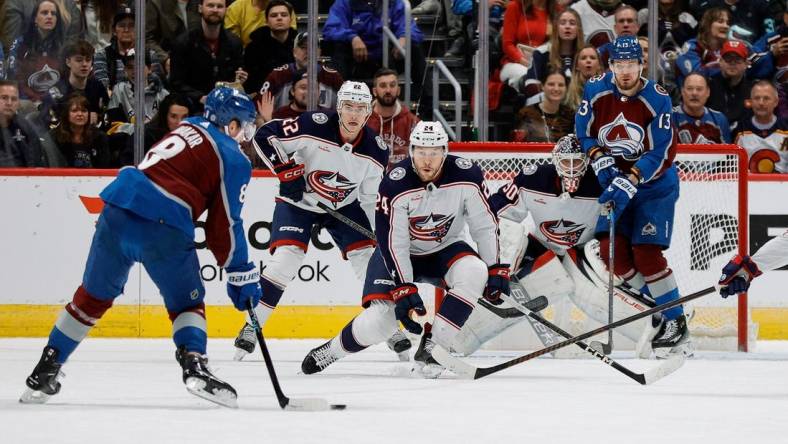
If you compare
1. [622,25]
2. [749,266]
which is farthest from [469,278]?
[622,25]

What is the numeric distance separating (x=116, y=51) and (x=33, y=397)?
309 centimetres

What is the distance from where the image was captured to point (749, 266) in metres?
4.82

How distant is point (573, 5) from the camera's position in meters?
7.15

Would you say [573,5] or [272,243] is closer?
[272,243]

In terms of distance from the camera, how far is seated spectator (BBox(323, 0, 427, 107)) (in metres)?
7.18

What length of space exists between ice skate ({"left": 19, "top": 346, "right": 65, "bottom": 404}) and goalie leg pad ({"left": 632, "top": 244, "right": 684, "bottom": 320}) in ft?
9.41

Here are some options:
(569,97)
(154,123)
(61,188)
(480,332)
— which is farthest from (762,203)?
(61,188)

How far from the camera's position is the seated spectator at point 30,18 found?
688 cm

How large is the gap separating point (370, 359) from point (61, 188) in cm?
195

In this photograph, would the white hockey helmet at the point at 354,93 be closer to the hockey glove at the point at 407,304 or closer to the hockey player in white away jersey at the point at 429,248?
the hockey player in white away jersey at the point at 429,248

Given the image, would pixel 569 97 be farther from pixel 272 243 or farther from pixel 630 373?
pixel 630 373

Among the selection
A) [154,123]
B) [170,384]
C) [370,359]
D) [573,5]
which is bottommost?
[370,359]

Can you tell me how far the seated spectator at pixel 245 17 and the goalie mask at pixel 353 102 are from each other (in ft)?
4.14

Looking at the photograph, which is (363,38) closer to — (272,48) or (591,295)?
(272,48)
